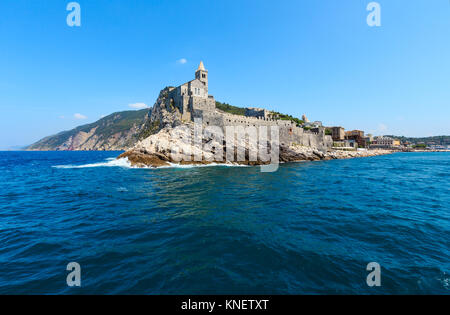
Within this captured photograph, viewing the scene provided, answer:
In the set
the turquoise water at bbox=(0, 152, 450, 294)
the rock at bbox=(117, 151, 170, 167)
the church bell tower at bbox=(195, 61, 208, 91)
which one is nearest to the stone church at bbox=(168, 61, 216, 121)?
the church bell tower at bbox=(195, 61, 208, 91)

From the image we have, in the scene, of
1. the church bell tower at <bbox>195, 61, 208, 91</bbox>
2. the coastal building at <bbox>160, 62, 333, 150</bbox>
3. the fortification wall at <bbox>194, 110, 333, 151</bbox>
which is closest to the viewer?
the fortification wall at <bbox>194, 110, 333, 151</bbox>

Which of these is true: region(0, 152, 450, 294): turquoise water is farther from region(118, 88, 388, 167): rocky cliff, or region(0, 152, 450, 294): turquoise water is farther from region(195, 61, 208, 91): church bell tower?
region(195, 61, 208, 91): church bell tower

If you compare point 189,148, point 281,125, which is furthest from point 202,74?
point 281,125

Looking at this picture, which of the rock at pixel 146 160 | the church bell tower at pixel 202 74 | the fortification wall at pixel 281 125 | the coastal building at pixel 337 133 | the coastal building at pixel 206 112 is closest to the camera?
the rock at pixel 146 160

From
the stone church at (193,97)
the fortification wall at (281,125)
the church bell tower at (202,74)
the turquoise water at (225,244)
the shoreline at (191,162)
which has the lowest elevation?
the turquoise water at (225,244)

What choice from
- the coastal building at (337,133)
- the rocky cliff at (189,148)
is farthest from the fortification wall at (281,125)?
the coastal building at (337,133)

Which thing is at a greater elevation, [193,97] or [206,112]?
[193,97]

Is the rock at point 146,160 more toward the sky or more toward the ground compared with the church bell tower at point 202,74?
more toward the ground

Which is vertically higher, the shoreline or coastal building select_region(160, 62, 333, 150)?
coastal building select_region(160, 62, 333, 150)

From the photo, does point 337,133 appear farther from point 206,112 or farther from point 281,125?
point 206,112

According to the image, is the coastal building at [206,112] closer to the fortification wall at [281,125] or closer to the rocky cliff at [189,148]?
the fortification wall at [281,125]

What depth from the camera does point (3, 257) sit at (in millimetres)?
6785

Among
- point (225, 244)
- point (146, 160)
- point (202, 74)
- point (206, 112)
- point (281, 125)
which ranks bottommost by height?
point (225, 244)

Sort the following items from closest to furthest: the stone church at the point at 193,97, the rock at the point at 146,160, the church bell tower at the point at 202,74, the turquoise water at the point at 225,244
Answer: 1. the turquoise water at the point at 225,244
2. the rock at the point at 146,160
3. the stone church at the point at 193,97
4. the church bell tower at the point at 202,74
